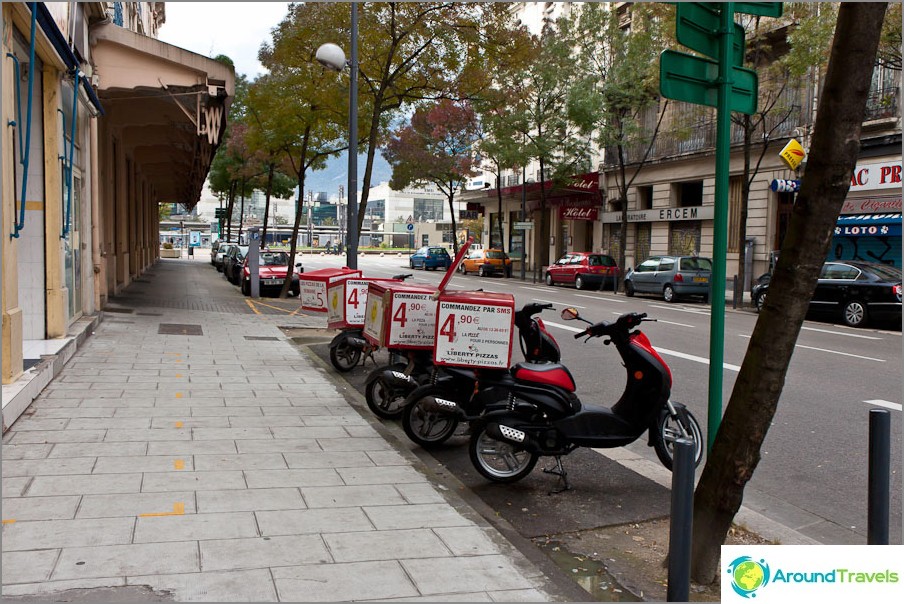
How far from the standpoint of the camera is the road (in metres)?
5.50

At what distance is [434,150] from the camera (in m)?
42.2

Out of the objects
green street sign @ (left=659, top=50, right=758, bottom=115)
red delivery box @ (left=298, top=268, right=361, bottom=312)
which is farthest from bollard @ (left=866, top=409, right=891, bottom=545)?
red delivery box @ (left=298, top=268, right=361, bottom=312)

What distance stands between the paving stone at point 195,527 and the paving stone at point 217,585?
492 millimetres

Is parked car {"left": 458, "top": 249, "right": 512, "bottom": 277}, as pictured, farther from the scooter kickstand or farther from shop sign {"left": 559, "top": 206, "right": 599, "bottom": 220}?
the scooter kickstand

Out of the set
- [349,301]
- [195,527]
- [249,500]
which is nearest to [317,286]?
→ [349,301]

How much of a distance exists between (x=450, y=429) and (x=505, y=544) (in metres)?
2.28

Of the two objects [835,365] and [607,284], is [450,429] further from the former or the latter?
[607,284]

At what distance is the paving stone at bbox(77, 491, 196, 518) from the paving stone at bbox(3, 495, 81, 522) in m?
0.07

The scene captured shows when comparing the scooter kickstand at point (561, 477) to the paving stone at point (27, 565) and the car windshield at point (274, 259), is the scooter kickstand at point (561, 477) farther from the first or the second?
the car windshield at point (274, 259)

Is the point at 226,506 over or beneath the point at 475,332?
beneath

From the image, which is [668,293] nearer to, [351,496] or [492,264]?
[492,264]

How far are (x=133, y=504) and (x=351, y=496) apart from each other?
1365 millimetres

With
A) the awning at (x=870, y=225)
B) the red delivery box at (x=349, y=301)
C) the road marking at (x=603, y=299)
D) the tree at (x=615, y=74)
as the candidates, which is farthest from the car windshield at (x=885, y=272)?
the red delivery box at (x=349, y=301)

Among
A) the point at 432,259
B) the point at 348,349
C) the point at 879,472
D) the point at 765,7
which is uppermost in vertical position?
the point at 765,7
